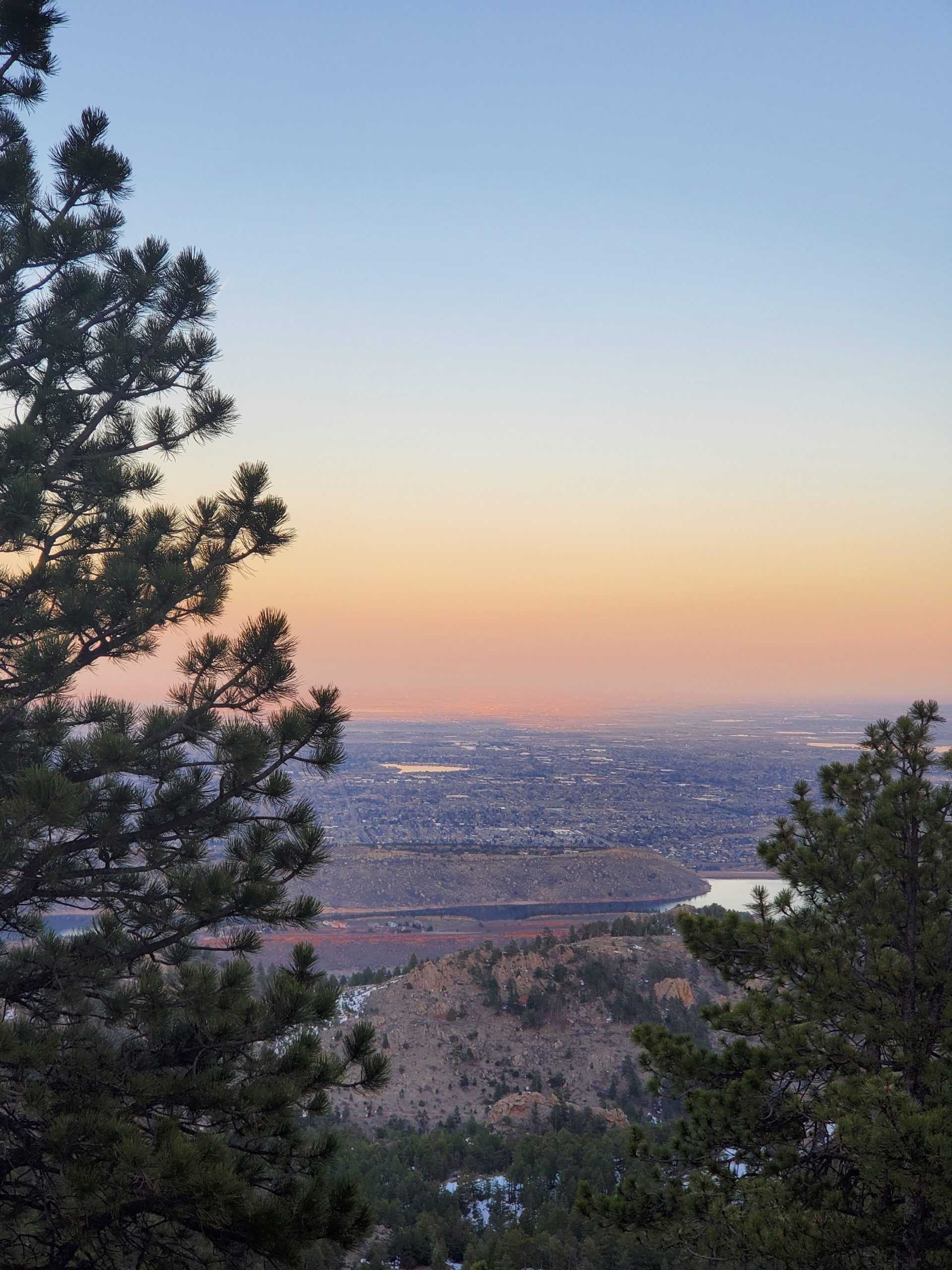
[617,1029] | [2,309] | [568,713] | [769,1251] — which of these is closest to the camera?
[769,1251]

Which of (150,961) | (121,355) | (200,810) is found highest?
(121,355)

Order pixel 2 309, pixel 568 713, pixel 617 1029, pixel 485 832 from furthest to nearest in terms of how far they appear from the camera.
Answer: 1. pixel 568 713
2. pixel 485 832
3. pixel 617 1029
4. pixel 2 309

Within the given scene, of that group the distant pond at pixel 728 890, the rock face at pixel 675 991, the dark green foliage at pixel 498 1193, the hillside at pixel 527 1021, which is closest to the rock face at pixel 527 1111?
the hillside at pixel 527 1021

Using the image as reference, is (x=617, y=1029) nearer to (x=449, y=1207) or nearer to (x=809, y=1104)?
(x=449, y=1207)

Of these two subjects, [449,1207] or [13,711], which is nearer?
[13,711]

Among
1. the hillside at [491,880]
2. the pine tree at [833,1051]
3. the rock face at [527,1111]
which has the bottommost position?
the rock face at [527,1111]

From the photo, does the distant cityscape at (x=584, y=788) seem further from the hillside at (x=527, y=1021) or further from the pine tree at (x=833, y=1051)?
the pine tree at (x=833, y=1051)

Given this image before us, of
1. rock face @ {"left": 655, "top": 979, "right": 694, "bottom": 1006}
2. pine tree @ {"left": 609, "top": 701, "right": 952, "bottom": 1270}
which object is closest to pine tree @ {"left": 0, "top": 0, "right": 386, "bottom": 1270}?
pine tree @ {"left": 609, "top": 701, "right": 952, "bottom": 1270}

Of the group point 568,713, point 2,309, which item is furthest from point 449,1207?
point 568,713
